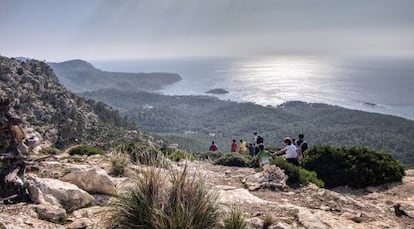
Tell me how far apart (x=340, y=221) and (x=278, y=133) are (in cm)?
9082

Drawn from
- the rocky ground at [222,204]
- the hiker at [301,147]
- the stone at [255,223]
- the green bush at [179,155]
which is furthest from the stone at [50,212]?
the hiker at [301,147]

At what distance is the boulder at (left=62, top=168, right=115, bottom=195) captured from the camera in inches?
227

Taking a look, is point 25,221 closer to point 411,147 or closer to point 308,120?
point 411,147

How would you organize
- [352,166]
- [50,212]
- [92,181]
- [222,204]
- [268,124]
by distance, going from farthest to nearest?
[268,124], [352,166], [92,181], [222,204], [50,212]

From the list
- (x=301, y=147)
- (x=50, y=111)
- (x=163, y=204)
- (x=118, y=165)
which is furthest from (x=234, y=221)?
(x=50, y=111)

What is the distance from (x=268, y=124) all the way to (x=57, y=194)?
105 meters

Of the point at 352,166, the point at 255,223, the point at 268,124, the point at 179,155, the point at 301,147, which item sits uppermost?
the point at 255,223

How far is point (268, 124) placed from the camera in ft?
352

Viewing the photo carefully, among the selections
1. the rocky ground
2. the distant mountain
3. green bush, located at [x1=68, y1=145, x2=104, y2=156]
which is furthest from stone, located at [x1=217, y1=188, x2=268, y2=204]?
the distant mountain

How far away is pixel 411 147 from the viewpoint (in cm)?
6544

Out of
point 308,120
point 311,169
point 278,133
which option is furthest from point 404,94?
point 311,169

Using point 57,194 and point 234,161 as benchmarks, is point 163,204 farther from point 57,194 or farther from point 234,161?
point 234,161

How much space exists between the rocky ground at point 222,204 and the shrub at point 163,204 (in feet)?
0.95

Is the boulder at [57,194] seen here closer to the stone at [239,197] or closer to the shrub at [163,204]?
the shrub at [163,204]
